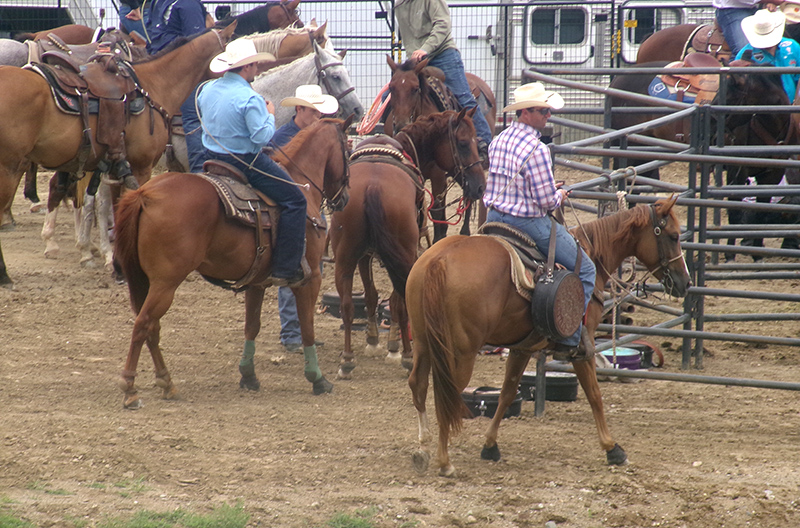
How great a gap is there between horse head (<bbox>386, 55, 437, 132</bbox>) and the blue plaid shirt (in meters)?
4.02

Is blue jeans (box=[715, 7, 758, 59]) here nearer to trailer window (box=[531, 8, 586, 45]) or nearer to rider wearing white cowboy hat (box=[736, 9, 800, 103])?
rider wearing white cowboy hat (box=[736, 9, 800, 103])

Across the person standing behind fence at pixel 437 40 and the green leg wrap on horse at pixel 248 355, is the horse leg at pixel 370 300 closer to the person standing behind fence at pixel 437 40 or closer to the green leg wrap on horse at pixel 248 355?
the green leg wrap on horse at pixel 248 355

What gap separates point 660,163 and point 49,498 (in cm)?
516

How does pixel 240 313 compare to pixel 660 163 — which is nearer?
pixel 660 163

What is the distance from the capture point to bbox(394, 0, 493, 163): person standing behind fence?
1010cm

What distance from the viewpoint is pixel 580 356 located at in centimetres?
557

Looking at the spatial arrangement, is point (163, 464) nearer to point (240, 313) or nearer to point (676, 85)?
point (240, 313)

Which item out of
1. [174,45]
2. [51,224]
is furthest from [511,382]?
[51,224]

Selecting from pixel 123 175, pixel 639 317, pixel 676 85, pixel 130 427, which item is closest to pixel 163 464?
pixel 130 427

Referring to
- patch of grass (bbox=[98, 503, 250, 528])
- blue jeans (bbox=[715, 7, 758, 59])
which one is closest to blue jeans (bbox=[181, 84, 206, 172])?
patch of grass (bbox=[98, 503, 250, 528])

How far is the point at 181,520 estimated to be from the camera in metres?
4.43

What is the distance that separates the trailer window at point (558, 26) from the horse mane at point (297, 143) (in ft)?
33.2

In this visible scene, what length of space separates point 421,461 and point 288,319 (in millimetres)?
3282

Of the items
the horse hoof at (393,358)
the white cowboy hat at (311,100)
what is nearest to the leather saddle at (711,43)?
the white cowboy hat at (311,100)
